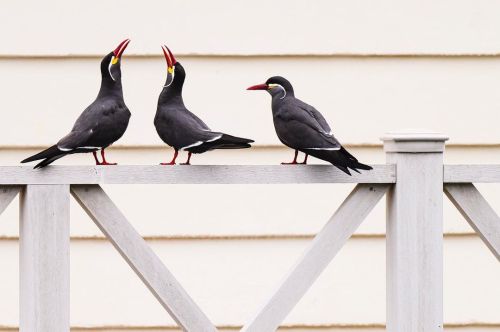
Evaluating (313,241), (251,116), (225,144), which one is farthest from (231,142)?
(251,116)

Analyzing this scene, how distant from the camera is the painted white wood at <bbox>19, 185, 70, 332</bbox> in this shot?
2394 millimetres

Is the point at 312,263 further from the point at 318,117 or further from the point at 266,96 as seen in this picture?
the point at 266,96

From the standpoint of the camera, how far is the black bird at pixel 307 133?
2471 millimetres

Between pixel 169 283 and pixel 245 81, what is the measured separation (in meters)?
1.58

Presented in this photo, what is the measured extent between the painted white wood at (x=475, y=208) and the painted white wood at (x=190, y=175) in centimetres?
16

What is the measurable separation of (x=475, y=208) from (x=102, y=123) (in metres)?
0.93

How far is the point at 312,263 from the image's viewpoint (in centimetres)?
250

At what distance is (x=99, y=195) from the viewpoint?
8.00ft
